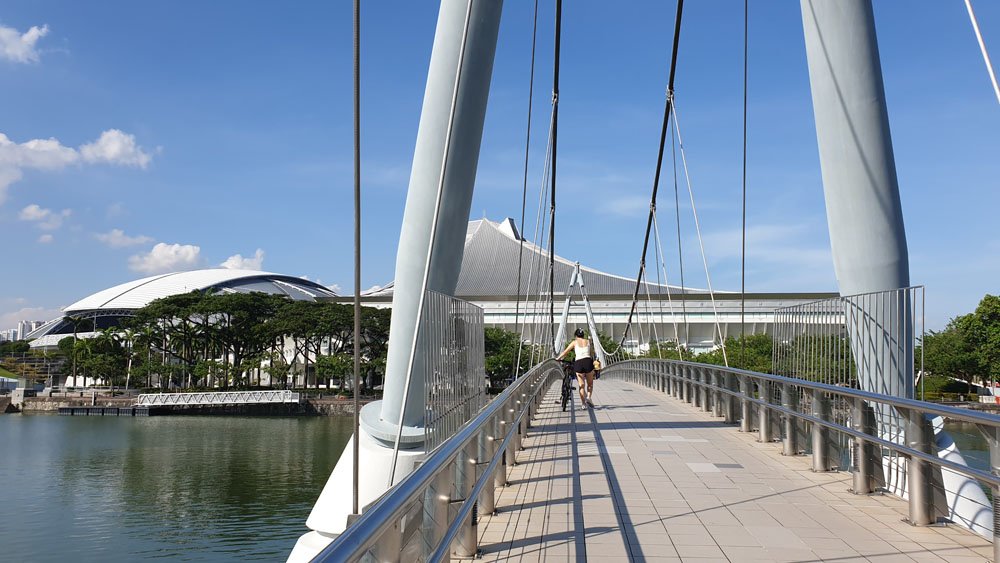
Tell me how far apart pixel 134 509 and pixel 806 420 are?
21664 mm

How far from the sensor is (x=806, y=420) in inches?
317

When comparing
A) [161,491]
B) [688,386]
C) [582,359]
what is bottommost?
[161,491]

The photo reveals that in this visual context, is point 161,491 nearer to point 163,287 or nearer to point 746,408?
point 746,408

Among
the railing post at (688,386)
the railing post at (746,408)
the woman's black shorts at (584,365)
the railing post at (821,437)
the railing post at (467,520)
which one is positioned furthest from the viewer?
the railing post at (688,386)

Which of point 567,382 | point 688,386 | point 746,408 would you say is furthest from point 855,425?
point 688,386

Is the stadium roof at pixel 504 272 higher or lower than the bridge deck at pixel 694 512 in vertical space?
higher

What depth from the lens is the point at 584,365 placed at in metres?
14.5

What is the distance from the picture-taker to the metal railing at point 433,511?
7.04 ft

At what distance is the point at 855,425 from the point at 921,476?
4.05 feet

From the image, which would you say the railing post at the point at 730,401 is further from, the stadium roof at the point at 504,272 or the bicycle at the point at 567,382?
the stadium roof at the point at 504,272

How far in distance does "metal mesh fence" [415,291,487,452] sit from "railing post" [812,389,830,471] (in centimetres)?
322

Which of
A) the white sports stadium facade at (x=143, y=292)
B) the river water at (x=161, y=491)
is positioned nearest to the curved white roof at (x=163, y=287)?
the white sports stadium facade at (x=143, y=292)

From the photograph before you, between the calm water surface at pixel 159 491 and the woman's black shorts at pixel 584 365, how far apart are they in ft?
21.2

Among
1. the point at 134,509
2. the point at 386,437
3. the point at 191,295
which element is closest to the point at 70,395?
the point at 191,295
